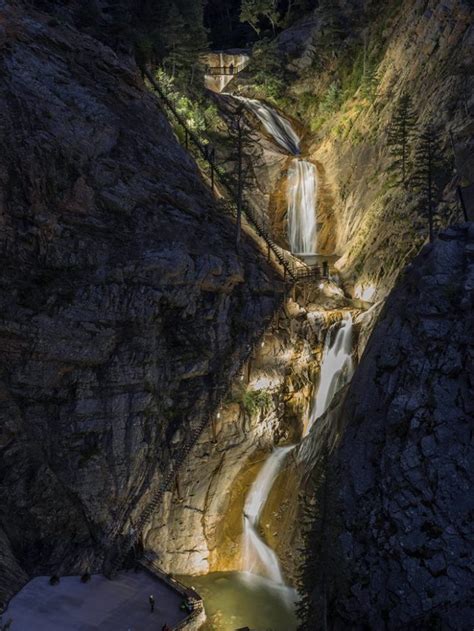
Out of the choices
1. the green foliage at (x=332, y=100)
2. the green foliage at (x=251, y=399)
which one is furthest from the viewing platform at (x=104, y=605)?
the green foliage at (x=332, y=100)

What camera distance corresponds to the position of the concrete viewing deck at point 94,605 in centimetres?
2106

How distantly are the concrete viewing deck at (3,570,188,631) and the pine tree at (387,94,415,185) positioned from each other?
103 feet

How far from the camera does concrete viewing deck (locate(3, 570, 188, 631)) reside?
2106 centimetres

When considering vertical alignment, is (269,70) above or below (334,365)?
above

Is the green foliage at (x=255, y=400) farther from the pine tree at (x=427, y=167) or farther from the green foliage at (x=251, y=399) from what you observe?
the pine tree at (x=427, y=167)

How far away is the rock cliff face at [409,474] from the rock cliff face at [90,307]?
10750mm

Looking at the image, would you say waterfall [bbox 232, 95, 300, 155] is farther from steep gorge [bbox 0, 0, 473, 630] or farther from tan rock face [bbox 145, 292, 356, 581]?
tan rock face [bbox 145, 292, 356, 581]

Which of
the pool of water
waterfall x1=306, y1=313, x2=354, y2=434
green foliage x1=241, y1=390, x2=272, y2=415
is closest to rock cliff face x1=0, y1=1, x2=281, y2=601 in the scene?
green foliage x1=241, y1=390, x2=272, y2=415

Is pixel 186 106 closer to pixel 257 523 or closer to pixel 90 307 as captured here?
pixel 90 307

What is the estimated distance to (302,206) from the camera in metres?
46.8

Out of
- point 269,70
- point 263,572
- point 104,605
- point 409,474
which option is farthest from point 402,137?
point 104,605

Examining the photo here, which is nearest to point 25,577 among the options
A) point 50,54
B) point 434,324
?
point 434,324

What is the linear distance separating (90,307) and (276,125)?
37744 millimetres

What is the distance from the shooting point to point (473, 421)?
17.6 meters
